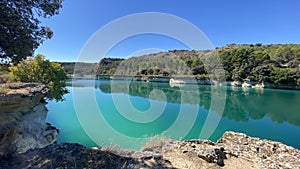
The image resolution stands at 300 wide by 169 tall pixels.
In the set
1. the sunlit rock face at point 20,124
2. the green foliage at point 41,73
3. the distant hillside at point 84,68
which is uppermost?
the distant hillside at point 84,68

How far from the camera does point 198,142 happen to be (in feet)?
14.1

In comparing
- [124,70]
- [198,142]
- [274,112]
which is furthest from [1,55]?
[124,70]

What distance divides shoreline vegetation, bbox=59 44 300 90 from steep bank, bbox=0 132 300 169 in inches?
1199

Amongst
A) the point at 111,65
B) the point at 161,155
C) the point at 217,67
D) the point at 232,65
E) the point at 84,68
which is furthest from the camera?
the point at 111,65

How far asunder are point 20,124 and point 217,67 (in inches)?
1504

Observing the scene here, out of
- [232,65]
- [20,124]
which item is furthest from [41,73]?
[232,65]

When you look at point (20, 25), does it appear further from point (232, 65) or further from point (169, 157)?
point (232, 65)

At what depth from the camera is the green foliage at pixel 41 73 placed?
424 inches

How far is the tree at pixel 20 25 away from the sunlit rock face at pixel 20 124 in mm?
1228

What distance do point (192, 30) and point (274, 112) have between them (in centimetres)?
1189

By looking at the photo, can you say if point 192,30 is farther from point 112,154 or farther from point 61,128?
point 61,128

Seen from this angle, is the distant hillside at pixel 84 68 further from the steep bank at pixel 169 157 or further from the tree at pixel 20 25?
the steep bank at pixel 169 157

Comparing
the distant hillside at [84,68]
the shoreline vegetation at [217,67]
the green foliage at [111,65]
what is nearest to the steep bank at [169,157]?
the distant hillside at [84,68]

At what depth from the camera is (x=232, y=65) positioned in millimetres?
41375
